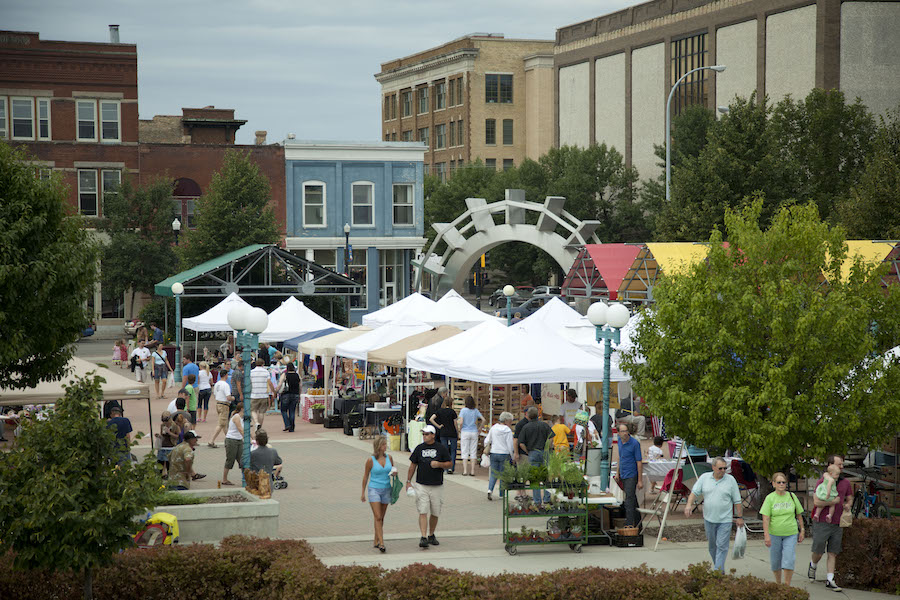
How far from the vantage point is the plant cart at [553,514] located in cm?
1439

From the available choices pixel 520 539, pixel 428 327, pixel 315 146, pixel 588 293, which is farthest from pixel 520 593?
pixel 315 146

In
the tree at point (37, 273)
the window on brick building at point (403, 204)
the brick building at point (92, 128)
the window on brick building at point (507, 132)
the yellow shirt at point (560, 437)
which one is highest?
the window on brick building at point (507, 132)

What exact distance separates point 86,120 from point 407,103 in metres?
57.8

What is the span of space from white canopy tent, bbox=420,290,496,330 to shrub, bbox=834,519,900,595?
16.2 metres

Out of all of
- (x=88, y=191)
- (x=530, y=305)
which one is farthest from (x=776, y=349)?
(x=88, y=191)

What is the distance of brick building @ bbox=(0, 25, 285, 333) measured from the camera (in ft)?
169

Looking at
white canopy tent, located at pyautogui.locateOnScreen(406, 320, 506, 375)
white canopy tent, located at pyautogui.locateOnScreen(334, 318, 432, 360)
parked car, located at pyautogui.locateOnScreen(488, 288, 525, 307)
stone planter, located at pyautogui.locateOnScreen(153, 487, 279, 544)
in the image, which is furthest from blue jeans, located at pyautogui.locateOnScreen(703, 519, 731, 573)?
parked car, located at pyautogui.locateOnScreen(488, 288, 525, 307)

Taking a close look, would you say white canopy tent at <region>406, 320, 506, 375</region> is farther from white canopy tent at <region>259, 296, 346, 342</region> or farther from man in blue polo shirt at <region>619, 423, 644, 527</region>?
white canopy tent at <region>259, 296, 346, 342</region>

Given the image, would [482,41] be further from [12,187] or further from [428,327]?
[12,187]

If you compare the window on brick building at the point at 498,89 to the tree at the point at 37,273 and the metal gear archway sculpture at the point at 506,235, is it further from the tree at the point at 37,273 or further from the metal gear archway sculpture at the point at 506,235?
the tree at the point at 37,273

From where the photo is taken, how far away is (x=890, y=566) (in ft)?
41.5

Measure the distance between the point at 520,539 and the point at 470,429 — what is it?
5597 millimetres

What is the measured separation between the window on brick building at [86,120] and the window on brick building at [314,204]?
35.5 ft

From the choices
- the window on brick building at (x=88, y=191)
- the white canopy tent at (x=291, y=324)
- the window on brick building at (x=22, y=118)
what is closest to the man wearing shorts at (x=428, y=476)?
the white canopy tent at (x=291, y=324)
